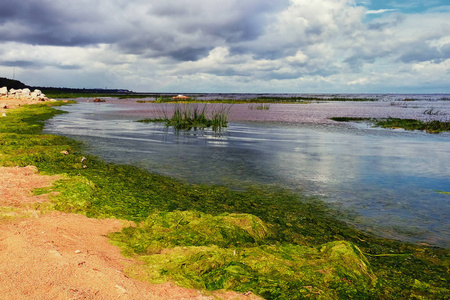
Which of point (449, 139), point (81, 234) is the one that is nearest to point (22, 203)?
point (81, 234)

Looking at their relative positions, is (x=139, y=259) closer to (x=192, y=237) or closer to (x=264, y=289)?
(x=192, y=237)

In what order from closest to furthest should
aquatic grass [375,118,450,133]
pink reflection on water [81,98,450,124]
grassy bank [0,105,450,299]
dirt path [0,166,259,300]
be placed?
dirt path [0,166,259,300], grassy bank [0,105,450,299], aquatic grass [375,118,450,133], pink reflection on water [81,98,450,124]

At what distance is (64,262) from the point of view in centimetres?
453

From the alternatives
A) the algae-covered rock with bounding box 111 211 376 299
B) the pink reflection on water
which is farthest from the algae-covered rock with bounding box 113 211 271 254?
the pink reflection on water

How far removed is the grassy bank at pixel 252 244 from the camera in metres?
4.71

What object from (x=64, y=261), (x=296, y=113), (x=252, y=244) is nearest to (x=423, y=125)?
(x=296, y=113)

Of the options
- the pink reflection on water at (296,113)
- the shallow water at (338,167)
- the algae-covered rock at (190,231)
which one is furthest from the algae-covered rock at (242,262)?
the pink reflection on water at (296,113)

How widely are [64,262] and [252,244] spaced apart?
3139mm

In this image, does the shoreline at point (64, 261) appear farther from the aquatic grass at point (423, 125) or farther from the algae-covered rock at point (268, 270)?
the aquatic grass at point (423, 125)

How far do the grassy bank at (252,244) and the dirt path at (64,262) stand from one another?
316 millimetres

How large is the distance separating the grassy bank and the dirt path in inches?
12.4

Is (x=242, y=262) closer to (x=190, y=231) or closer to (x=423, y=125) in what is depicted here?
(x=190, y=231)

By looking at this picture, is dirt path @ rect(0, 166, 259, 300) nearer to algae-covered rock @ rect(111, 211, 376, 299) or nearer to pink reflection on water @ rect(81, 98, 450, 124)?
algae-covered rock @ rect(111, 211, 376, 299)

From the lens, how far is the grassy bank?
471 centimetres
